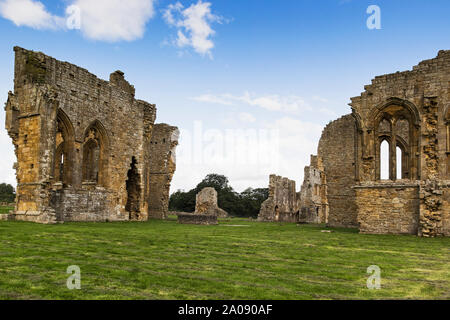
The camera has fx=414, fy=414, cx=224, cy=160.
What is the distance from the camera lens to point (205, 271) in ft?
19.0

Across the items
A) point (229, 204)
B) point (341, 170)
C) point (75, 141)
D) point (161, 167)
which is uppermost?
point (75, 141)

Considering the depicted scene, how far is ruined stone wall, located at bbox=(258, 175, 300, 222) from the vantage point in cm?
3481

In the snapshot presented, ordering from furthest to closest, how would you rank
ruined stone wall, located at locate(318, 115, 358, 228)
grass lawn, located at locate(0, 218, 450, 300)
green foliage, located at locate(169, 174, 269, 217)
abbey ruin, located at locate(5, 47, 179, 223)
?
green foliage, located at locate(169, 174, 269, 217), ruined stone wall, located at locate(318, 115, 358, 228), abbey ruin, located at locate(5, 47, 179, 223), grass lawn, located at locate(0, 218, 450, 300)

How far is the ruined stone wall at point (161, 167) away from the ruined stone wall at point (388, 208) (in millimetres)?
15622

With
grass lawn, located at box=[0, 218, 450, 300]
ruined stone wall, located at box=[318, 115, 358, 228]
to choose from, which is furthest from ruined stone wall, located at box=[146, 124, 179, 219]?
grass lawn, located at box=[0, 218, 450, 300]

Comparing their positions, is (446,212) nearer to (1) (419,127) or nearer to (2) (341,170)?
(1) (419,127)

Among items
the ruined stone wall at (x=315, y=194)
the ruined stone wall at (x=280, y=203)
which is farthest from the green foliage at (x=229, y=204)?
the ruined stone wall at (x=315, y=194)

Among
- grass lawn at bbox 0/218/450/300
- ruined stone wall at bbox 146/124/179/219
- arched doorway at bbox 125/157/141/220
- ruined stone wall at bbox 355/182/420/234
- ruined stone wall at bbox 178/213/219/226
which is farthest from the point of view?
ruined stone wall at bbox 146/124/179/219

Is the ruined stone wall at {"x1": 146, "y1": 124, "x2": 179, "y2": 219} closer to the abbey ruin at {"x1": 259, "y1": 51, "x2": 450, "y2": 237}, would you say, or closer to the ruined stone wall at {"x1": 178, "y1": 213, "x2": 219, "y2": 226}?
the ruined stone wall at {"x1": 178, "y1": 213, "x2": 219, "y2": 226}

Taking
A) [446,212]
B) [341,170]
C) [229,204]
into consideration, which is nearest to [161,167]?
[341,170]

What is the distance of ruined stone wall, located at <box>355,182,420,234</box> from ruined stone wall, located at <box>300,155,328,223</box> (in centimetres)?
1316

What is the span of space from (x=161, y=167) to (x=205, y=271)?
23607 millimetres

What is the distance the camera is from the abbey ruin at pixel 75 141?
1529 centimetres
